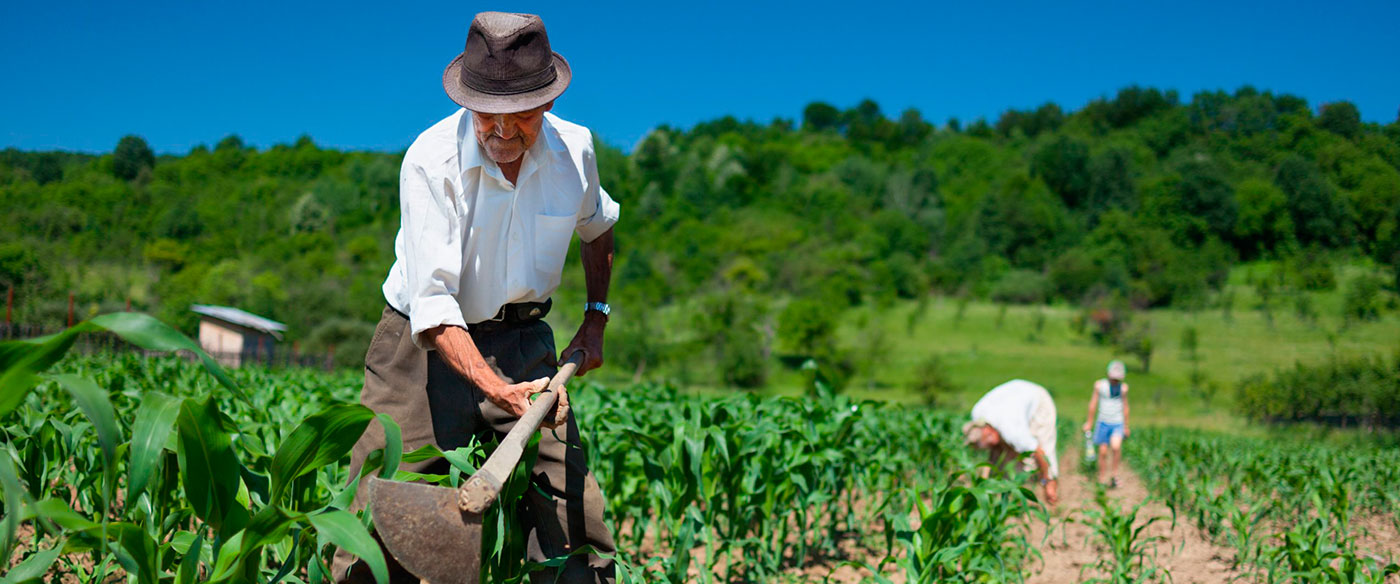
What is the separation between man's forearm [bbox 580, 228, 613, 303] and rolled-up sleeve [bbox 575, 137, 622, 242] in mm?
32

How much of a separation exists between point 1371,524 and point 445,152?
7250 mm

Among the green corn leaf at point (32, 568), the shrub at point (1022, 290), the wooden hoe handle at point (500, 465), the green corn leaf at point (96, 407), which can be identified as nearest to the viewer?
the green corn leaf at point (96, 407)

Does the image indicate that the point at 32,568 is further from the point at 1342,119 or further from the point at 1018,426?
the point at 1342,119

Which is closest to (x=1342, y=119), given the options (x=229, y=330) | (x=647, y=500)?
(x=647, y=500)

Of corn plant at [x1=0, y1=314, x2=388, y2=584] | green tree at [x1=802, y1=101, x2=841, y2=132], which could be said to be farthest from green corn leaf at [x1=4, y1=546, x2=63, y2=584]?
green tree at [x1=802, y1=101, x2=841, y2=132]

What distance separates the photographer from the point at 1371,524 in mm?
6539

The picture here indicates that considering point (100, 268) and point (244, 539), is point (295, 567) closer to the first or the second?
point (244, 539)

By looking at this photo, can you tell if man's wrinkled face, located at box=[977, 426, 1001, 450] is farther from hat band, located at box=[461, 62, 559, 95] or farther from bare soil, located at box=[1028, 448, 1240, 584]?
hat band, located at box=[461, 62, 559, 95]

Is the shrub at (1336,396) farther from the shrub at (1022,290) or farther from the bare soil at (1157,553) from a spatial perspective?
the shrub at (1022,290)

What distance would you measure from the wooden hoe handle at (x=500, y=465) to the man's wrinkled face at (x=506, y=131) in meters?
0.63

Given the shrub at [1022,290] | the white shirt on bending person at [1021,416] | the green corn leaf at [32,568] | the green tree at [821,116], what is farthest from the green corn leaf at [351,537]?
the green tree at [821,116]

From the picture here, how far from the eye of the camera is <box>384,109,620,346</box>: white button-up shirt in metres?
2.31

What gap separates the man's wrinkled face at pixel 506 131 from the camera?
2.28m

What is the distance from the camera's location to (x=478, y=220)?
239 cm
